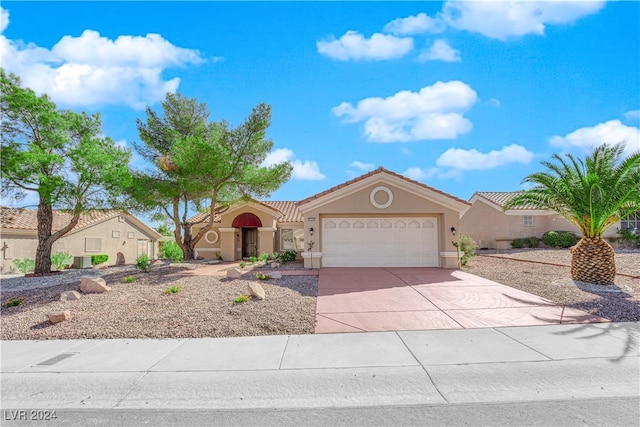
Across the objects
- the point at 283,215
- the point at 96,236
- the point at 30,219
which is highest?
the point at 283,215

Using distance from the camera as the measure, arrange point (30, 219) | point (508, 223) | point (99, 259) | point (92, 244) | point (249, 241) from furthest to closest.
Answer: point (508, 223)
point (92, 244)
point (99, 259)
point (30, 219)
point (249, 241)

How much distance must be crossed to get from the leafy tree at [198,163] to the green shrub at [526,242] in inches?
805

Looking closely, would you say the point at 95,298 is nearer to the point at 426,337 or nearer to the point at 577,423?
the point at 426,337

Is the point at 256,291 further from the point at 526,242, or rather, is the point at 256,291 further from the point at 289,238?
the point at 526,242

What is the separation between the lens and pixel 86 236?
1164 inches

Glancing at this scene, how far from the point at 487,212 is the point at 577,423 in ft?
100

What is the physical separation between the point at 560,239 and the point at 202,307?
2880 cm

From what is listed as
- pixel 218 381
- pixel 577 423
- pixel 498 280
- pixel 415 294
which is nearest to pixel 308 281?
pixel 415 294

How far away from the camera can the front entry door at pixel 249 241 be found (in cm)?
2609

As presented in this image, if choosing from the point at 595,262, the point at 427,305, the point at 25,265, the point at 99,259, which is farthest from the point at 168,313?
the point at 99,259

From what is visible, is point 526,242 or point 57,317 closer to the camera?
point 57,317

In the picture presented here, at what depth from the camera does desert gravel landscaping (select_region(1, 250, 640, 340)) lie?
789 cm

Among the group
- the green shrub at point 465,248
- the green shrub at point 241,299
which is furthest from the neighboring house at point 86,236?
the green shrub at point 465,248

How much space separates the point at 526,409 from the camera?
171 inches
